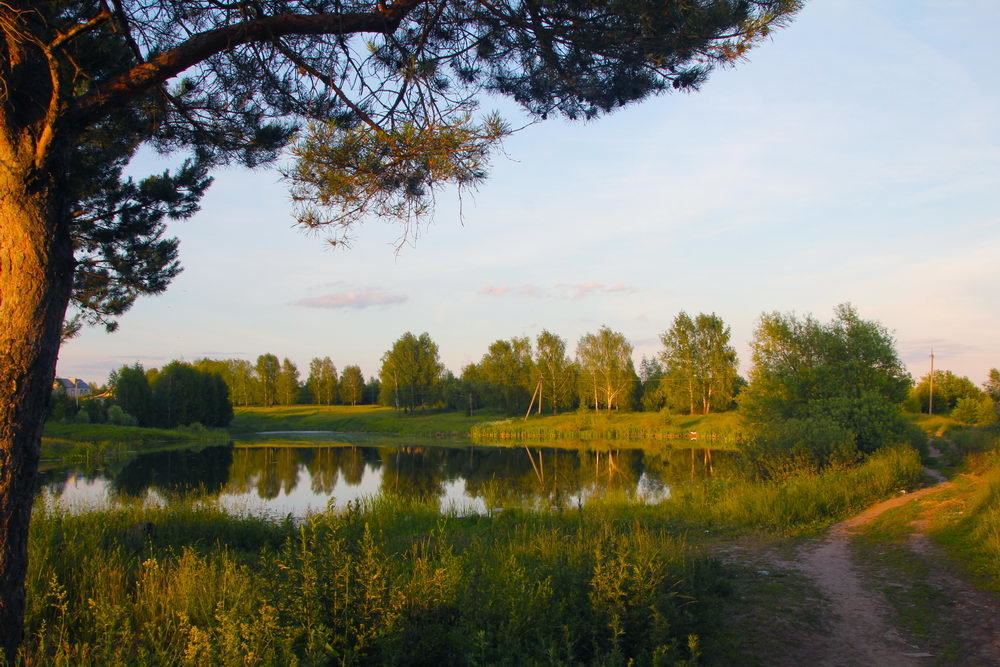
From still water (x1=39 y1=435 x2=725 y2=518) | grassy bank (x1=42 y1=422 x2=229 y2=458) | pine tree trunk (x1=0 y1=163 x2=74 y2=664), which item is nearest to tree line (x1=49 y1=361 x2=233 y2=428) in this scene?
grassy bank (x1=42 y1=422 x2=229 y2=458)

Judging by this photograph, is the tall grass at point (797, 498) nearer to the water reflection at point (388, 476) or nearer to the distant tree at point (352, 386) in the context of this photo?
the water reflection at point (388, 476)

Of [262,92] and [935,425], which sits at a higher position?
[262,92]

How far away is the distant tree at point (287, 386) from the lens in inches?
3612

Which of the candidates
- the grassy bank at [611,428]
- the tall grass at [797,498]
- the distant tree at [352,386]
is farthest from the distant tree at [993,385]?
the distant tree at [352,386]

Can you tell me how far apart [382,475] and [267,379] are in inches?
2824

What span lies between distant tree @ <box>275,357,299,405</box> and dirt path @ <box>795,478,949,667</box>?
9001 cm

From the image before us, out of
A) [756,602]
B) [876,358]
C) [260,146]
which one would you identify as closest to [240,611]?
[260,146]

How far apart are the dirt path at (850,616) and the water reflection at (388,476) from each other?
6.60 metres

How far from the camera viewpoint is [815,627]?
5359 millimetres

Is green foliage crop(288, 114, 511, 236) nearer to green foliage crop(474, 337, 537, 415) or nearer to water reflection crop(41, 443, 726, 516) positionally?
water reflection crop(41, 443, 726, 516)

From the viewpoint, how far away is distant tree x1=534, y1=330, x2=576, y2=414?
212 ft

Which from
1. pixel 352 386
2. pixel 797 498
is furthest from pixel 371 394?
pixel 797 498

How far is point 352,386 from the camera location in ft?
296

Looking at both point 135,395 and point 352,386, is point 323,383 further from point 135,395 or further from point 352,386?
point 135,395
